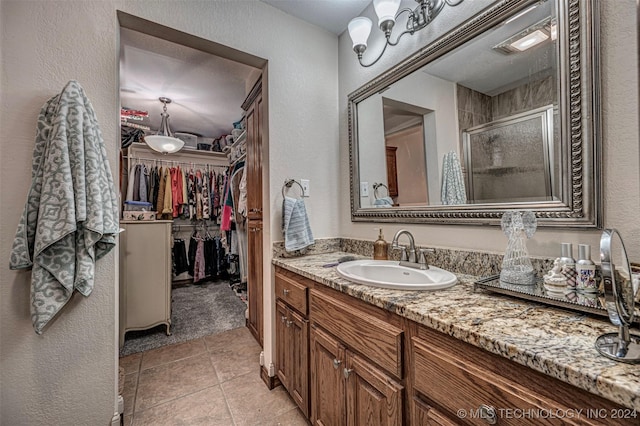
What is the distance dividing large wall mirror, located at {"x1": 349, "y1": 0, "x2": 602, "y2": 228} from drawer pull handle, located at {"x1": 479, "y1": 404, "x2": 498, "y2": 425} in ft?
2.20

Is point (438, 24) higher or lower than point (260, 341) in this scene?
higher

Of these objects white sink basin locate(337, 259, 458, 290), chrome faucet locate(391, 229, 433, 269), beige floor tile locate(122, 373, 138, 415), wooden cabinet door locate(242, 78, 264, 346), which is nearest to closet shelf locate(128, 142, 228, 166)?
wooden cabinet door locate(242, 78, 264, 346)

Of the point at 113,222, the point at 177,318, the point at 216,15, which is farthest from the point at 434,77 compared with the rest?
the point at 177,318

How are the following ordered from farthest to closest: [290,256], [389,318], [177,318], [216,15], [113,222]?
[177,318], [290,256], [216,15], [113,222], [389,318]

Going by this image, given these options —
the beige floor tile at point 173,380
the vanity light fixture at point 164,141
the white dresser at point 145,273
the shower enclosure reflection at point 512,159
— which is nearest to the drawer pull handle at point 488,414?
the shower enclosure reflection at point 512,159

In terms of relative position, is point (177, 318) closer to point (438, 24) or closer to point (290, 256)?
point (290, 256)

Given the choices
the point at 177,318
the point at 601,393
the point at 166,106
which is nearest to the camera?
the point at 601,393

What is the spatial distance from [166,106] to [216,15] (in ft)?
6.95

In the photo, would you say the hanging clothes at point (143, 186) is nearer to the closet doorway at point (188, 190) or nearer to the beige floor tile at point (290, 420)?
the closet doorway at point (188, 190)

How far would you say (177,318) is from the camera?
2791mm

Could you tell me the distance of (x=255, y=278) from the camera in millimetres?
2252

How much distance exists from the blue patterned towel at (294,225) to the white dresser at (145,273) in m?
1.45

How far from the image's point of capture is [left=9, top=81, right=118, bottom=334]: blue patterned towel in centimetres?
107

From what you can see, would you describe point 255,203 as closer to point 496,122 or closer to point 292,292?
point 292,292
